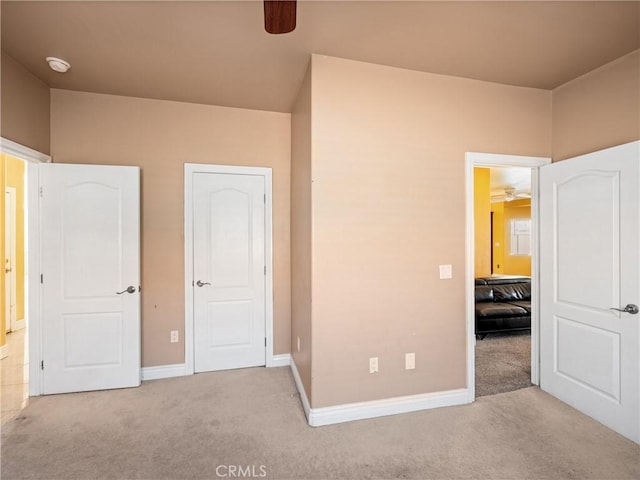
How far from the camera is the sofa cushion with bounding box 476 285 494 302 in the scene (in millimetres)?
4625

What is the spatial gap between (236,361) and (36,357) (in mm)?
1714

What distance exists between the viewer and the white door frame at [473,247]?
259cm

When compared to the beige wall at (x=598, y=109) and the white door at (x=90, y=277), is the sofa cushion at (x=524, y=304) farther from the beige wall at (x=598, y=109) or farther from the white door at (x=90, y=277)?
the white door at (x=90, y=277)

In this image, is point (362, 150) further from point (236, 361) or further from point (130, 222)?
point (236, 361)

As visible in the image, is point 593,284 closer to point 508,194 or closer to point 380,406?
point 380,406

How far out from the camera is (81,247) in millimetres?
2768

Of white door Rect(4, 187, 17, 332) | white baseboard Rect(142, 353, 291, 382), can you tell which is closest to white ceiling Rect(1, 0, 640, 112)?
white door Rect(4, 187, 17, 332)

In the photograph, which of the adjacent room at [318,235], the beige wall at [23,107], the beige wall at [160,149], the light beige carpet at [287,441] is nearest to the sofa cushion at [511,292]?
the adjacent room at [318,235]

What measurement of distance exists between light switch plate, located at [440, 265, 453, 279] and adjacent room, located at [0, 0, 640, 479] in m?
0.02

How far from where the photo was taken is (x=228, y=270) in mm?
3254

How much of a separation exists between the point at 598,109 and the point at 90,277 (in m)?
4.53

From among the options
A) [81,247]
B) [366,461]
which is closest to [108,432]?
[81,247]

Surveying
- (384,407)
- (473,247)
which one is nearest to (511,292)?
(473,247)

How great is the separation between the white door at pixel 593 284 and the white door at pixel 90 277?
12.2 ft
